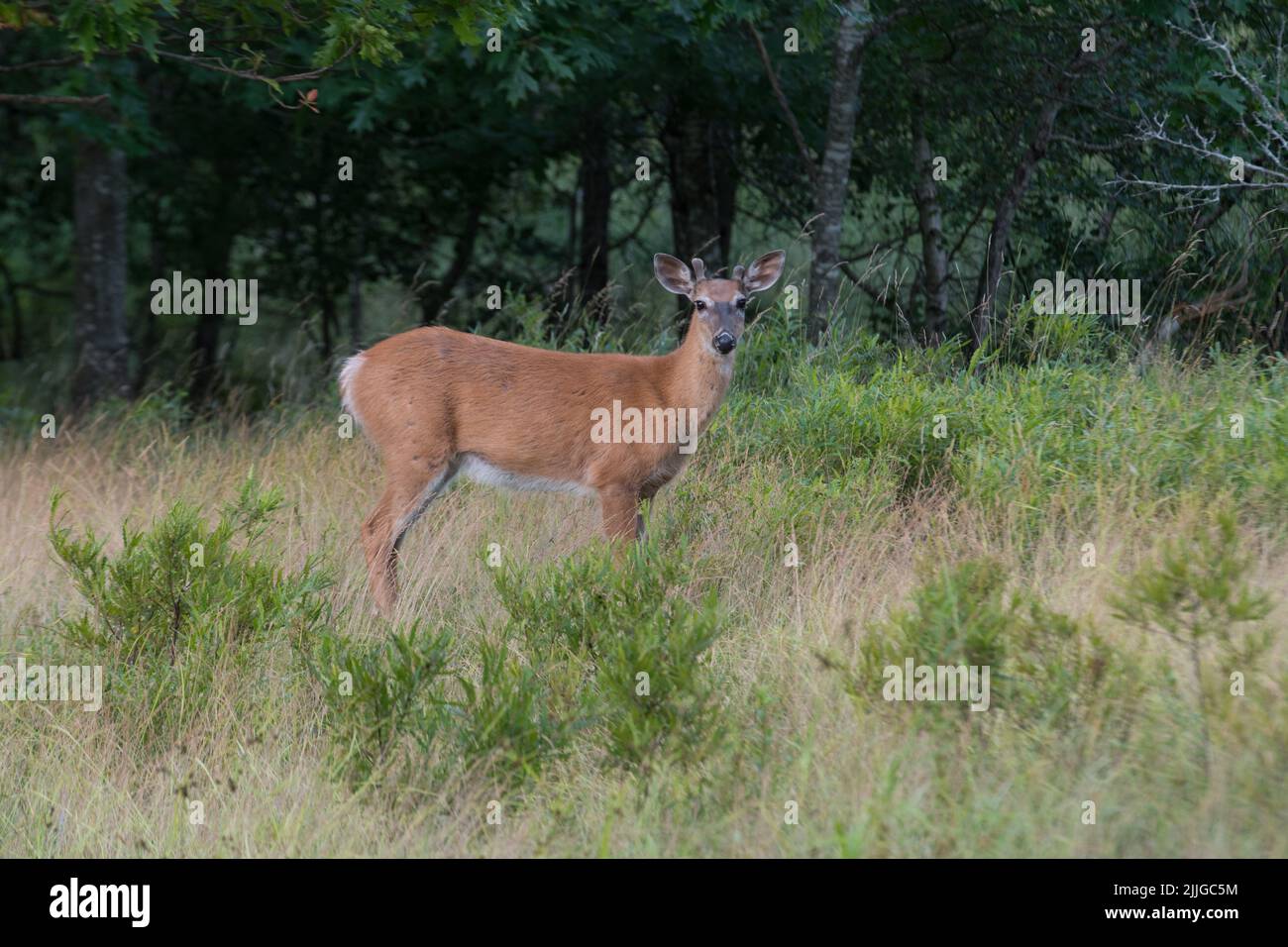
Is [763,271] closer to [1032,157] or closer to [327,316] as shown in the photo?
[1032,157]

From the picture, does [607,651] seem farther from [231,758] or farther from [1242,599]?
[1242,599]

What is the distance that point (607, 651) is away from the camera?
5.33 m

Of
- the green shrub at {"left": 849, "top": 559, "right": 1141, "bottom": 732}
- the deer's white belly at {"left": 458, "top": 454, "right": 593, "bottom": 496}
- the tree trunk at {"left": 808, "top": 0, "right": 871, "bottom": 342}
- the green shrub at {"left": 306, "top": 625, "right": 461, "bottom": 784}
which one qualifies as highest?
the tree trunk at {"left": 808, "top": 0, "right": 871, "bottom": 342}

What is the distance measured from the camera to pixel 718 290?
24.0 feet

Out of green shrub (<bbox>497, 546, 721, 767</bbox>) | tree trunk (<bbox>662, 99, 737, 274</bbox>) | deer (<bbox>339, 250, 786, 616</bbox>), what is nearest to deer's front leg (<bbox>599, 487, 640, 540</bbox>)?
deer (<bbox>339, 250, 786, 616</bbox>)

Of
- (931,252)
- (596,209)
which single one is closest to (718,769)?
(931,252)

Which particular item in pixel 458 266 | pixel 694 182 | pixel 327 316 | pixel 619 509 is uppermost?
pixel 694 182

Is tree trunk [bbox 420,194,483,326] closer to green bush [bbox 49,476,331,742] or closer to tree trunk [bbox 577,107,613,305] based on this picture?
tree trunk [bbox 577,107,613,305]

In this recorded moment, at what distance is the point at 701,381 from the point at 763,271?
2.41ft

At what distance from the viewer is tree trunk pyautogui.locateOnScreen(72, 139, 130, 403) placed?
11.3 metres

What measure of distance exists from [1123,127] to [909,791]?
7261 millimetres

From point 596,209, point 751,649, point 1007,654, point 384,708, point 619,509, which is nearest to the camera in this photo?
point 1007,654

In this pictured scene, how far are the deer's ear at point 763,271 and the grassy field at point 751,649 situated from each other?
0.57m

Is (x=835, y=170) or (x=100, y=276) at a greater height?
(x=835, y=170)
